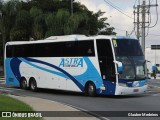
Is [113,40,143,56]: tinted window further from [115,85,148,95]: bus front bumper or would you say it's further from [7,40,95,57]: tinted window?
[115,85,148,95]: bus front bumper

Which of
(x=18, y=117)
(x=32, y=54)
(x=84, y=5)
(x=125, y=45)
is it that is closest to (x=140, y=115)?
(x=18, y=117)

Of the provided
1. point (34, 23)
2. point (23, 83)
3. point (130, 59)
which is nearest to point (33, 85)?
point (23, 83)

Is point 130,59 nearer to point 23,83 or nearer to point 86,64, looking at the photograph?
point 86,64

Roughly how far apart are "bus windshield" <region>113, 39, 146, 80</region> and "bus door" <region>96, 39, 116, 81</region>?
0.39 m

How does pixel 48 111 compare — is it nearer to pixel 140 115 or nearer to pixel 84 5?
pixel 140 115

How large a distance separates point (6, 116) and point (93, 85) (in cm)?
1245

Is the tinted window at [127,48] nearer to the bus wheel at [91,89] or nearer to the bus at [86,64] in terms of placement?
the bus at [86,64]

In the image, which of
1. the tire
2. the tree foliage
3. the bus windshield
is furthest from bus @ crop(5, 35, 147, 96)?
the tree foliage

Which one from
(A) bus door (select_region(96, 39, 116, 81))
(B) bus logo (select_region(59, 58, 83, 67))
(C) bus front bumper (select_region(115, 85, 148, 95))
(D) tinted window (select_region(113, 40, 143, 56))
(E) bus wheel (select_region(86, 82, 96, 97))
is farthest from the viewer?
(B) bus logo (select_region(59, 58, 83, 67))

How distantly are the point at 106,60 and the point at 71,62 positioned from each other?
2846 millimetres

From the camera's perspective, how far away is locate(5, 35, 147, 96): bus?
923 inches

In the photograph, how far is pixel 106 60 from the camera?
23.7 m

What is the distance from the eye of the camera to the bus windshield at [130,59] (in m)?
23.5

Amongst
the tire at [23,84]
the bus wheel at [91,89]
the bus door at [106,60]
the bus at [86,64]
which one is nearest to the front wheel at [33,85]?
the bus at [86,64]
